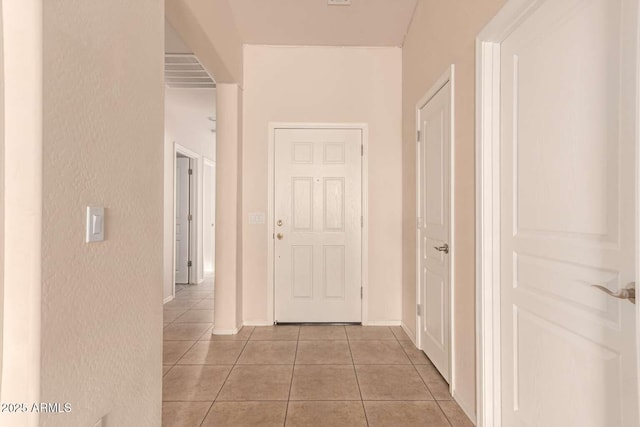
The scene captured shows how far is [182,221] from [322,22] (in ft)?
12.6

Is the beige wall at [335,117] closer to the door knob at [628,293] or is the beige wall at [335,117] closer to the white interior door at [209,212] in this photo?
the door knob at [628,293]

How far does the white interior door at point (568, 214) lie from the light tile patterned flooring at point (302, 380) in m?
0.62

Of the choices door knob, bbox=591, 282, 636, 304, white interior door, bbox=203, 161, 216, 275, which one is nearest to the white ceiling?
door knob, bbox=591, 282, 636, 304

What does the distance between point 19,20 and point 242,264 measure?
2.71 metres

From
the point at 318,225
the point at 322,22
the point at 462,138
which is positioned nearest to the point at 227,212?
the point at 318,225

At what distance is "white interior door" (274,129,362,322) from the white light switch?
90.5 inches

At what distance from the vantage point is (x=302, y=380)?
7.50 feet

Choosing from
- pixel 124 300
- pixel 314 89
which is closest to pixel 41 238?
pixel 124 300

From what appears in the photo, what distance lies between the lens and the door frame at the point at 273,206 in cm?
341

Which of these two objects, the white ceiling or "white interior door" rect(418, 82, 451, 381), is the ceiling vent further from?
"white interior door" rect(418, 82, 451, 381)

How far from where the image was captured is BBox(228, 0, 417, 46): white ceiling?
9.49 feet

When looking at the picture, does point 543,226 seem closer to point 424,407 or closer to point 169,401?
point 424,407

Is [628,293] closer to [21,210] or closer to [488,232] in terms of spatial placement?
[488,232]

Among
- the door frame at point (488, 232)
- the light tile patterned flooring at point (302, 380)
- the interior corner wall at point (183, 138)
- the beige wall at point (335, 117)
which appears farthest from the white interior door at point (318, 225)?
the door frame at point (488, 232)
